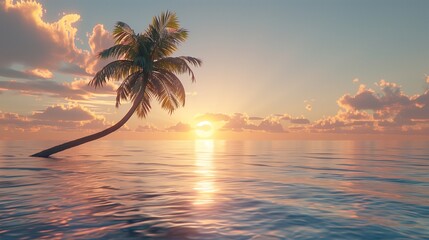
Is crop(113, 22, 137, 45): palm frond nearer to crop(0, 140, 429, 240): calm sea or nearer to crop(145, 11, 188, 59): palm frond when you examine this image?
crop(145, 11, 188, 59): palm frond

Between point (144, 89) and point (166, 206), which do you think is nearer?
point (166, 206)

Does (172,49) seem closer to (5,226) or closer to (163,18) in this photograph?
(163,18)

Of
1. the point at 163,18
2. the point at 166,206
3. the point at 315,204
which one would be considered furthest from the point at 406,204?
the point at 163,18

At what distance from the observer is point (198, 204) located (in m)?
11.6

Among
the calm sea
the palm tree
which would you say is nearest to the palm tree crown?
the palm tree

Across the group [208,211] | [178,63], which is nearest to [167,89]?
[178,63]

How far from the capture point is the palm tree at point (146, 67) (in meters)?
33.9

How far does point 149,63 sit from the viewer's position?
3406 centimetres

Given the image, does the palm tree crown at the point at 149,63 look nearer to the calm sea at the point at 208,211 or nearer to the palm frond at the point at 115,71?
the palm frond at the point at 115,71

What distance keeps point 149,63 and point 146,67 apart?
0.66m

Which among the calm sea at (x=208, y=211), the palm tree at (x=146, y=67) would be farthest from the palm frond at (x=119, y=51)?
the calm sea at (x=208, y=211)

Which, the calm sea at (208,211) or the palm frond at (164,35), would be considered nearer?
A: the calm sea at (208,211)

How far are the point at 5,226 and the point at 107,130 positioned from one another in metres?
26.4

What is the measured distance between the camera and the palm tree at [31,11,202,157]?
111 feet
